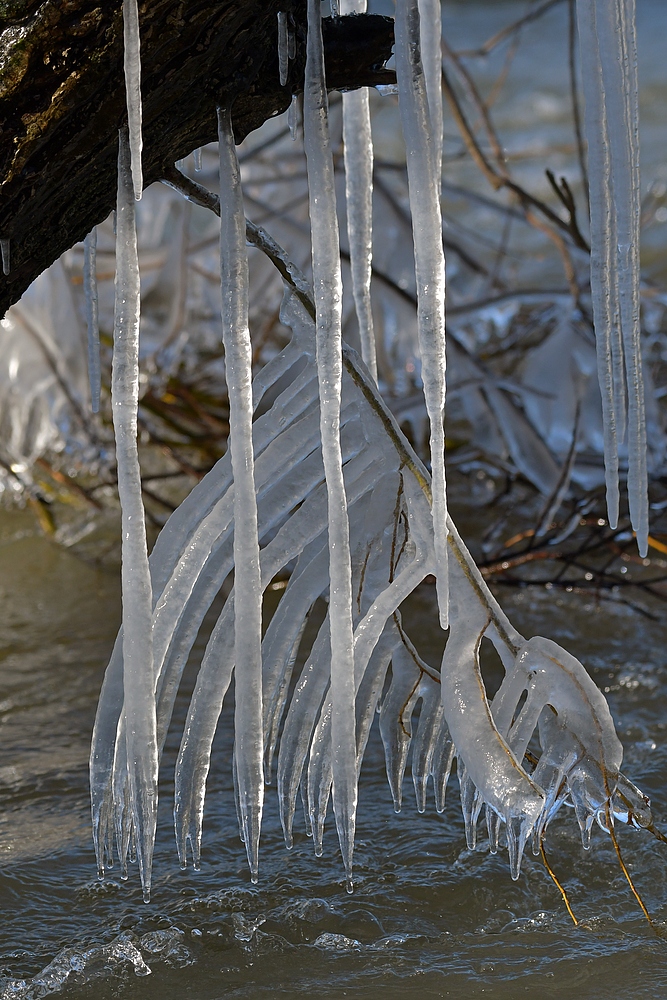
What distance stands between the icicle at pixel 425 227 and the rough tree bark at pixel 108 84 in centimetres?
13

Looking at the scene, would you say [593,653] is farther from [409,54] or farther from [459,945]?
[409,54]

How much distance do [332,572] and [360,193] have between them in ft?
1.78

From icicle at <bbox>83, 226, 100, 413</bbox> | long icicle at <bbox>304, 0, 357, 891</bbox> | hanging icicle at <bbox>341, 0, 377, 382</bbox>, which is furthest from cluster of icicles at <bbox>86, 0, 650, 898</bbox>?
icicle at <bbox>83, 226, 100, 413</bbox>

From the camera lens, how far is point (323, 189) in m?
1.11

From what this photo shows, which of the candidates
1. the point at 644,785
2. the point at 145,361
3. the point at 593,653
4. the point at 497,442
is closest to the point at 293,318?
the point at 644,785

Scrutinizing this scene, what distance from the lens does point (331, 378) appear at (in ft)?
3.62

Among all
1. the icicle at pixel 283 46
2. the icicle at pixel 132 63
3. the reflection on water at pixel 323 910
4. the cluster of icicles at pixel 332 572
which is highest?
the icicle at pixel 283 46

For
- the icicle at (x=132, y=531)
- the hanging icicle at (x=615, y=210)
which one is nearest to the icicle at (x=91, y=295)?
the icicle at (x=132, y=531)

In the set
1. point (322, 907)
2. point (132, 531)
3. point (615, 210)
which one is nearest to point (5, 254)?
point (132, 531)

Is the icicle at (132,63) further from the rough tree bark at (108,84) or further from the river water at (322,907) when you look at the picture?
the river water at (322,907)

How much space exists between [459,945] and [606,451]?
0.65 meters

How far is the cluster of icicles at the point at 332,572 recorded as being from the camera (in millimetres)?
1103

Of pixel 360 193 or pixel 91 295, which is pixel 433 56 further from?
pixel 91 295

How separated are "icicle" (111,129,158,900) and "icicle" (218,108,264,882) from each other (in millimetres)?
93
